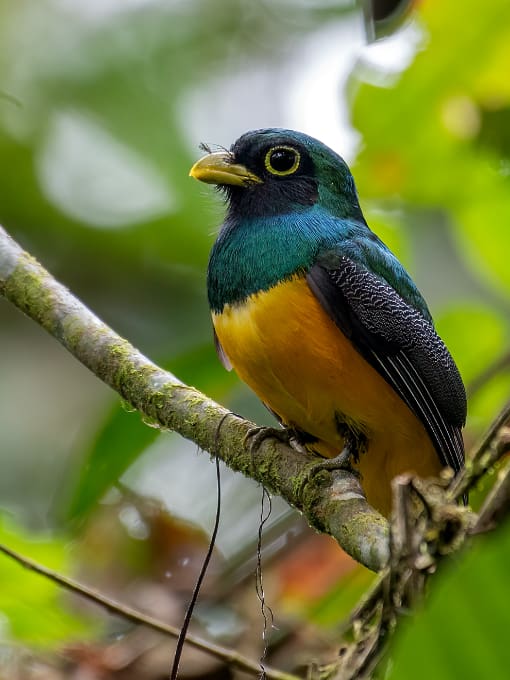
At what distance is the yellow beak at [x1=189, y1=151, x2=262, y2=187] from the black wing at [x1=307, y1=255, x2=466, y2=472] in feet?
1.97

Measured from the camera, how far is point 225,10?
8781 mm

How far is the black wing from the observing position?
351 cm

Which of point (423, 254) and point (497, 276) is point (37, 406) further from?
point (497, 276)

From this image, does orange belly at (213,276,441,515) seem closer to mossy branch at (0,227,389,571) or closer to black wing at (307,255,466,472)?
black wing at (307,255,466,472)

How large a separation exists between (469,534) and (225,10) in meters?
7.76

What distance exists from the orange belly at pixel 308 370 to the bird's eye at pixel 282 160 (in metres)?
0.68

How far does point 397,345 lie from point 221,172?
97 centimetres

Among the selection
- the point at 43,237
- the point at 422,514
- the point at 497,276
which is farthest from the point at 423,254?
the point at 422,514

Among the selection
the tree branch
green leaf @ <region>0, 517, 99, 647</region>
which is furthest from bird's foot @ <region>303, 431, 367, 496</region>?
green leaf @ <region>0, 517, 99, 647</region>

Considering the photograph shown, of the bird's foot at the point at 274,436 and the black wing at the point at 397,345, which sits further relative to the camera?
the black wing at the point at 397,345

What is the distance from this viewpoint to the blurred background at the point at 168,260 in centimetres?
406

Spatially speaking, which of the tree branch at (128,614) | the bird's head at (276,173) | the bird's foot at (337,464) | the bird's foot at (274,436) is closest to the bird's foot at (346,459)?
the bird's foot at (337,464)

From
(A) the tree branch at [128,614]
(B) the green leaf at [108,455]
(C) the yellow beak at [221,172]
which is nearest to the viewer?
(A) the tree branch at [128,614]

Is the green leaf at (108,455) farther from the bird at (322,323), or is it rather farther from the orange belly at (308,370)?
the orange belly at (308,370)
